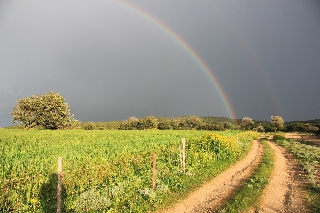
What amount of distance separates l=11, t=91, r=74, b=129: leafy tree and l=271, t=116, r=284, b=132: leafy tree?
4249 inches

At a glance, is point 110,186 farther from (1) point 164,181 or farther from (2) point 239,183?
(2) point 239,183

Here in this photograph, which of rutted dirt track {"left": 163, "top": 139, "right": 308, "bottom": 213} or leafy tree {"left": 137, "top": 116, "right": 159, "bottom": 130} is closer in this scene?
rutted dirt track {"left": 163, "top": 139, "right": 308, "bottom": 213}

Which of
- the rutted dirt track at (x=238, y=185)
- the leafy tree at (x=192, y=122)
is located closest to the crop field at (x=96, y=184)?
the rutted dirt track at (x=238, y=185)

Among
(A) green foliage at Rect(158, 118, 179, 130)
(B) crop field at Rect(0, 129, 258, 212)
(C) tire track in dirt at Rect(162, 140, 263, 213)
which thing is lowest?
(C) tire track in dirt at Rect(162, 140, 263, 213)

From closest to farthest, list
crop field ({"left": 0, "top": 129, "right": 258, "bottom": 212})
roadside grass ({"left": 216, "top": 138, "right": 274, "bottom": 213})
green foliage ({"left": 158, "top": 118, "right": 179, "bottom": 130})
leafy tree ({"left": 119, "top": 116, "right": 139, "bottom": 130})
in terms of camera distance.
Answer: crop field ({"left": 0, "top": 129, "right": 258, "bottom": 212}), roadside grass ({"left": 216, "top": 138, "right": 274, "bottom": 213}), green foliage ({"left": 158, "top": 118, "right": 179, "bottom": 130}), leafy tree ({"left": 119, "top": 116, "right": 139, "bottom": 130})

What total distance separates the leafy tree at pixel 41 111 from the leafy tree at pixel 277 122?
4249 inches

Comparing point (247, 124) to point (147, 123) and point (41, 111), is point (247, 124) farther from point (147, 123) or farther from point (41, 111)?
point (41, 111)

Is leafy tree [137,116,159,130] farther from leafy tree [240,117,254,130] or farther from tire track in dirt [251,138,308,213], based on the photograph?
tire track in dirt [251,138,308,213]

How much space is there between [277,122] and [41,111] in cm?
11581

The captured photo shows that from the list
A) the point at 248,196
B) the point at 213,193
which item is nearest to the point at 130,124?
the point at 213,193

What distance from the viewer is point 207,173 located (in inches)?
645

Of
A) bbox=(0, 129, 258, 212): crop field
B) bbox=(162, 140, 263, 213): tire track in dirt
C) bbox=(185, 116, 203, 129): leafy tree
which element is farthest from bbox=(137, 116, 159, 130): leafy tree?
bbox=(162, 140, 263, 213): tire track in dirt

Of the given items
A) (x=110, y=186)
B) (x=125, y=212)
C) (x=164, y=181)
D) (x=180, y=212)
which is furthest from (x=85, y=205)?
(x=164, y=181)

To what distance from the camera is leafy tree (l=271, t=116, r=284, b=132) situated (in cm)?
12866
